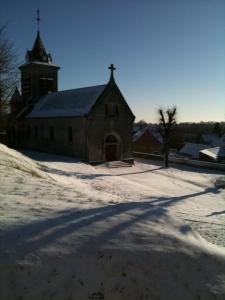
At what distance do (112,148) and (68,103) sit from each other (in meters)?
6.51

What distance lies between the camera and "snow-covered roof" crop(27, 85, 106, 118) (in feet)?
92.5

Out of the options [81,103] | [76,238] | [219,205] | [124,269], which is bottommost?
[219,205]

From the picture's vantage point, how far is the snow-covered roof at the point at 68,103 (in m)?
28.2

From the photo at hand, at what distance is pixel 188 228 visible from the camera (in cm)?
734

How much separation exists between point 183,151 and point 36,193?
51.7 metres

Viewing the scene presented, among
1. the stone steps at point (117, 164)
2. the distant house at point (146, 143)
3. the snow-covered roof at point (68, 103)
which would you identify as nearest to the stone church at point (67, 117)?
the snow-covered roof at point (68, 103)

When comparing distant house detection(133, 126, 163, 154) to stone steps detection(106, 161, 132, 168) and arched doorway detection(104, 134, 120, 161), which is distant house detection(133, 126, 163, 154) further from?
stone steps detection(106, 161, 132, 168)

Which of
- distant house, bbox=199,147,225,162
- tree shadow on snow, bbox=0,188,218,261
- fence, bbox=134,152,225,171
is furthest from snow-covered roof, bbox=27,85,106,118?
distant house, bbox=199,147,225,162

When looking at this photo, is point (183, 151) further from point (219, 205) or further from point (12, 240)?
point (12, 240)

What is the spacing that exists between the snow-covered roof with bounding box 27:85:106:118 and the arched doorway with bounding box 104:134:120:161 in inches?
151

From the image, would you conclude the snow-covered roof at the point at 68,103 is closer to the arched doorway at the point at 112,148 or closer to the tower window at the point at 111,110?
the tower window at the point at 111,110

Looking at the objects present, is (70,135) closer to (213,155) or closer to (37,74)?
(37,74)

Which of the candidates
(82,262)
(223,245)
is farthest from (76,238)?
(223,245)

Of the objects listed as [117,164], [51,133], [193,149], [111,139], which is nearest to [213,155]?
[193,149]
